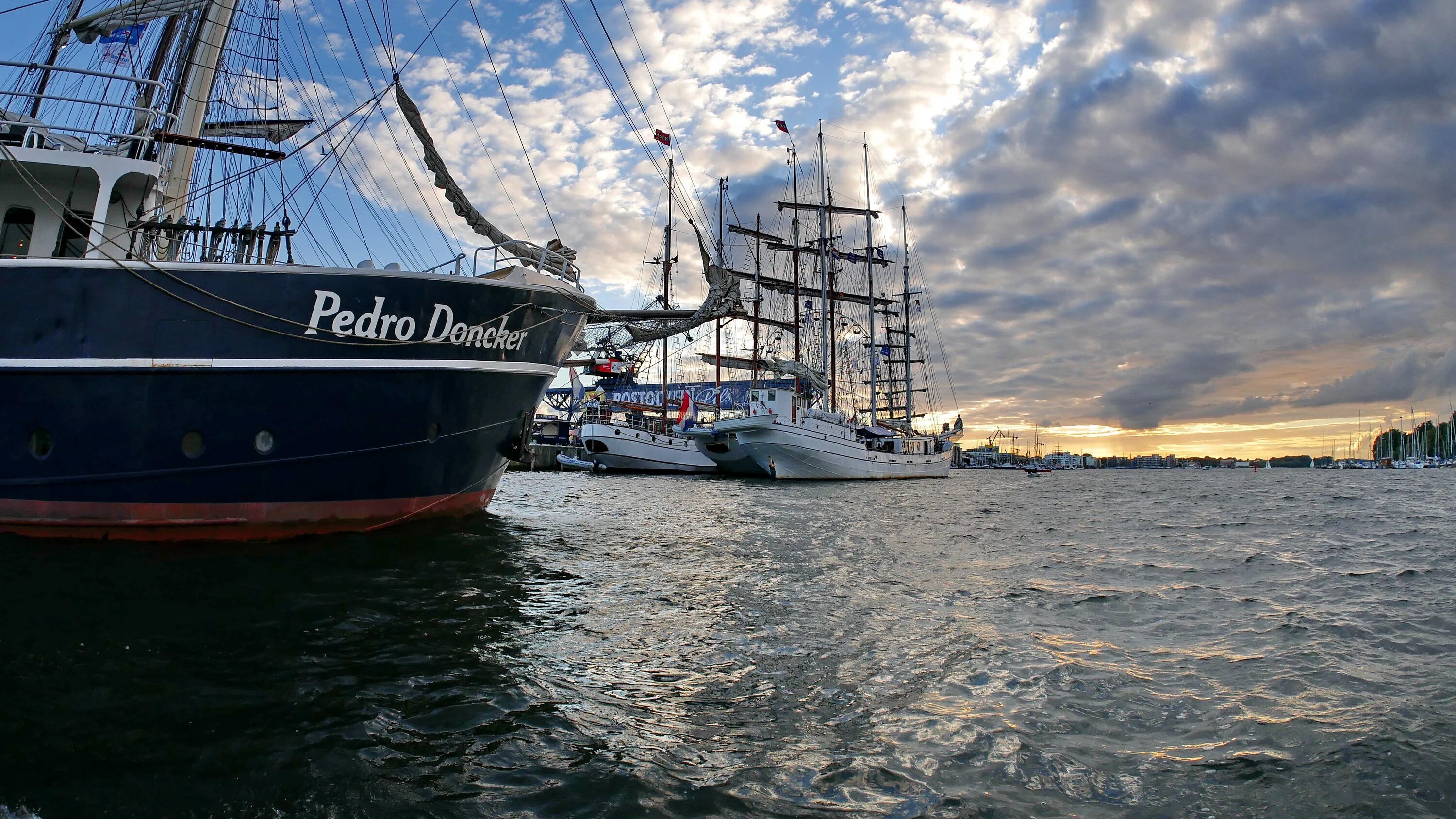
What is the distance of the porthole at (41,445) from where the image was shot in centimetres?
829

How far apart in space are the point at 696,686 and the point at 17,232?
1225 cm

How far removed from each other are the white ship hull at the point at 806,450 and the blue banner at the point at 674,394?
739 inches

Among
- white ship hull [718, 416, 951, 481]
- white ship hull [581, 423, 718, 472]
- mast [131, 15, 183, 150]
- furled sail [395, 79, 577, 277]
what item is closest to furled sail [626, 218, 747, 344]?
furled sail [395, 79, 577, 277]

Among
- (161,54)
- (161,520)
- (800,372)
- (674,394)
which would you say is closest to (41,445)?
(161,520)

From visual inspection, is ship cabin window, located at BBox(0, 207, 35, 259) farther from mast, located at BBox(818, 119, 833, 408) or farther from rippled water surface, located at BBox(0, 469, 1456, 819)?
mast, located at BBox(818, 119, 833, 408)

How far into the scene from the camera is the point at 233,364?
837 centimetres

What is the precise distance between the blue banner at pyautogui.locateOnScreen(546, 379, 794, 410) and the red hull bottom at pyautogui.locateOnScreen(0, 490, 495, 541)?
163 ft

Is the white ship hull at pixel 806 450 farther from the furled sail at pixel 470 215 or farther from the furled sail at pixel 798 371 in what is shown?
the furled sail at pixel 470 215

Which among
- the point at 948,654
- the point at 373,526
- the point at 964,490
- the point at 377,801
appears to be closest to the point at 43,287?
the point at 373,526

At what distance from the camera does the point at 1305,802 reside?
301 cm

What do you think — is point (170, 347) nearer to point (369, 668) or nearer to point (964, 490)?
point (369, 668)

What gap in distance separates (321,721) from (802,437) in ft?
116

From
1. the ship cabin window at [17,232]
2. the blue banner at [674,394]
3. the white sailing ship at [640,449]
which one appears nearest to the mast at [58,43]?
the ship cabin window at [17,232]

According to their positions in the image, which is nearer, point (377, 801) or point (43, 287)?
point (377, 801)
